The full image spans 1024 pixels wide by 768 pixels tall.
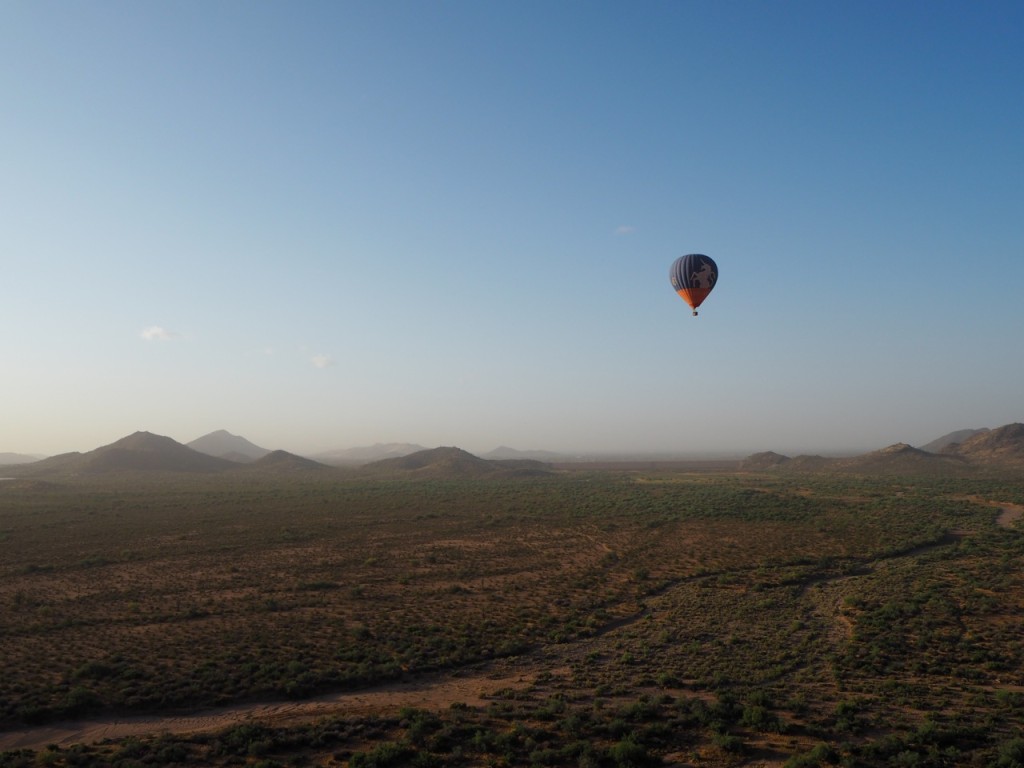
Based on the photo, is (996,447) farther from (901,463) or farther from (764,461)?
(764,461)

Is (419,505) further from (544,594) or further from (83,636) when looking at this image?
(83,636)

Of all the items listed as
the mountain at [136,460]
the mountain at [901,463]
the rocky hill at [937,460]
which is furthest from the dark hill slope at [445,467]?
the mountain at [901,463]

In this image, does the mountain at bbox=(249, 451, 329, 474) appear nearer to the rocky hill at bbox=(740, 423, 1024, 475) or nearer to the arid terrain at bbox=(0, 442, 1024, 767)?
the arid terrain at bbox=(0, 442, 1024, 767)

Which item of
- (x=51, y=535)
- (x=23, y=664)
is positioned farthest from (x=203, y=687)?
(x=51, y=535)

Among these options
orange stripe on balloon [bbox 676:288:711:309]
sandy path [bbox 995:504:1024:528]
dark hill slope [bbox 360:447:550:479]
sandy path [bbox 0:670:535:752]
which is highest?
orange stripe on balloon [bbox 676:288:711:309]

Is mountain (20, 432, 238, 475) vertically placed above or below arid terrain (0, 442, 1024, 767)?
above

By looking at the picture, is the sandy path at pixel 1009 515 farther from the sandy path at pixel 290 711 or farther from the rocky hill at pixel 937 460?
the rocky hill at pixel 937 460

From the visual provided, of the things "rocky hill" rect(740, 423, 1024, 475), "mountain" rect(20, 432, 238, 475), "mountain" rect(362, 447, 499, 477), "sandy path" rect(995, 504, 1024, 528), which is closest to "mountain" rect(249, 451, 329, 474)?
"mountain" rect(20, 432, 238, 475)

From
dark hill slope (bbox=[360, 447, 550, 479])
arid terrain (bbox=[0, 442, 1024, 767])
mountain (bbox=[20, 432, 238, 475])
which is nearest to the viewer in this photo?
arid terrain (bbox=[0, 442, 1024, 767])
